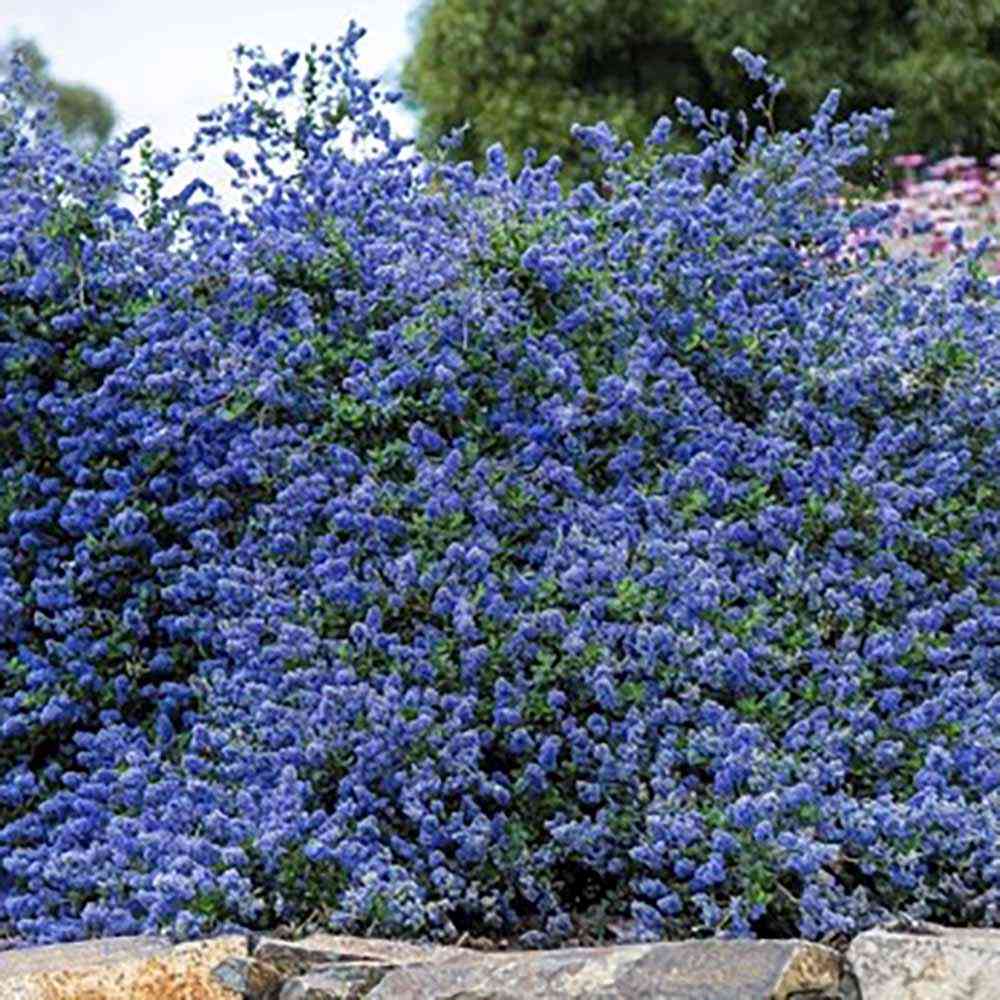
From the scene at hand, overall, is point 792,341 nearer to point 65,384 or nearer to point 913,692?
point 913,692

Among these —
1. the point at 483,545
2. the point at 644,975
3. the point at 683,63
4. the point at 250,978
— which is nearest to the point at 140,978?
the point at 250,978

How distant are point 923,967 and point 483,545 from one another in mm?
1265

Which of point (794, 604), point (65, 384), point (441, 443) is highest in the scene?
point (65, 384)

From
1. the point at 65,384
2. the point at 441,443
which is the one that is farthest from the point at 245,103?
Answer: the point at 441,443

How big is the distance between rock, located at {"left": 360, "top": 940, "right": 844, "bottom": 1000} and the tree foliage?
1472 cm

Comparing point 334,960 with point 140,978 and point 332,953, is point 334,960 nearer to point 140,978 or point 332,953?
point 332,953

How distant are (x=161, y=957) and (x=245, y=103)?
7.26 feet

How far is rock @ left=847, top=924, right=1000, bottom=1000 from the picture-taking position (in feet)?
9.85

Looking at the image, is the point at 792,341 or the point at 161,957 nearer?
the point at 161,957

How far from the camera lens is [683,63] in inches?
728

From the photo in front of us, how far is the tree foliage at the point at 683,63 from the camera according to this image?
17.7 metres

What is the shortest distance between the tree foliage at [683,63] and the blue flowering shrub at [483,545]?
12.9 meters

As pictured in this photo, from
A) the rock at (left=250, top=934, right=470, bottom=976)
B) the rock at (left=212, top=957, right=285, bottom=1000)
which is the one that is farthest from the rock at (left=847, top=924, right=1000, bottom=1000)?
the rock at (left=212, top=957, right=285, bottom=1000)

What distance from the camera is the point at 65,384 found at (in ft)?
15.2
